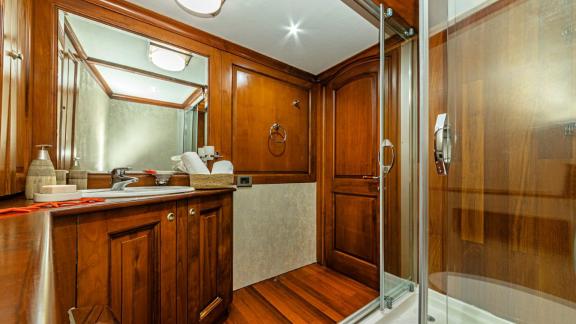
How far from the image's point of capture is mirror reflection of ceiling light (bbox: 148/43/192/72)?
145 cm

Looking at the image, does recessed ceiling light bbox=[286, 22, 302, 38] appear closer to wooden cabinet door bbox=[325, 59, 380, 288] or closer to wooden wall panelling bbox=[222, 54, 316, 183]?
wooden wall panelling bbox=[222, 54, 316, 183]

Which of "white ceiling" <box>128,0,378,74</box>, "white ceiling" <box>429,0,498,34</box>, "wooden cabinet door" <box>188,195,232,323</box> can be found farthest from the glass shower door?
"wooden cabinet door" <box>188,195,232,323</box>

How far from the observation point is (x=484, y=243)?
121cm

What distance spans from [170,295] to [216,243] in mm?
327

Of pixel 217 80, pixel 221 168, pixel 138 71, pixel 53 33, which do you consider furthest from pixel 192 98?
pixel 53 33

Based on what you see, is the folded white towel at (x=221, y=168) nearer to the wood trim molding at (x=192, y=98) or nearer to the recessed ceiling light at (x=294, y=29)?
the wood trim molding at (x=192, y=98)

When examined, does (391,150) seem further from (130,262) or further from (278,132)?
(130,262)

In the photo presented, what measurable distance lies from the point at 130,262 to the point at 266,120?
142 centimetres

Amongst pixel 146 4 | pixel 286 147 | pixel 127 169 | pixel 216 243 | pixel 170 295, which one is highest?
Answer: pixel 146 4

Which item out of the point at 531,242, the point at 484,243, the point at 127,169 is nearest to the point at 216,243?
the point at 127,169

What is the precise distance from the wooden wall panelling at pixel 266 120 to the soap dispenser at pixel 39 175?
1.01m

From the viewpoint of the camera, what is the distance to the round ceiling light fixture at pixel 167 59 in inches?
57.1

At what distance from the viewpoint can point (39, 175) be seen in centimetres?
90

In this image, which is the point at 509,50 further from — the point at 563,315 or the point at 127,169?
the point at 127,169
